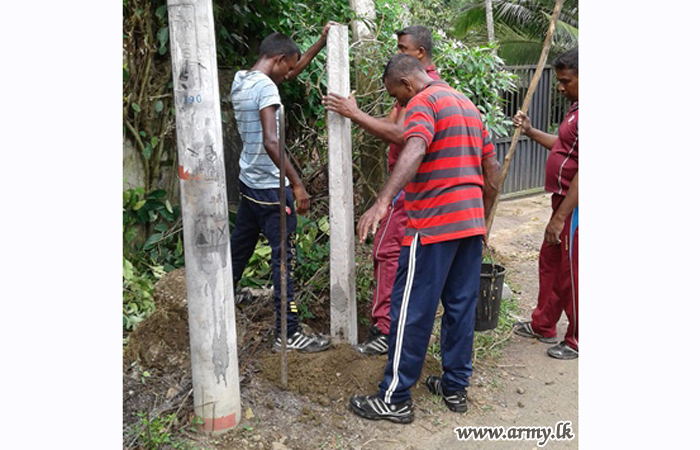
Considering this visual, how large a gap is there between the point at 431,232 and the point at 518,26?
1263 cm

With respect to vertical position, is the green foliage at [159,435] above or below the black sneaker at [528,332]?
above

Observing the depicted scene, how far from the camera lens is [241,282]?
17.0ft

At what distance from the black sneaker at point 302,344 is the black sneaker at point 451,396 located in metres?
0.72

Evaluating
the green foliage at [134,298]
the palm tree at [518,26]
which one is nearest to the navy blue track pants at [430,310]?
the green foliage at [134,298]

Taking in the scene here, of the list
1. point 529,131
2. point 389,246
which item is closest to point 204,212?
point 389,246

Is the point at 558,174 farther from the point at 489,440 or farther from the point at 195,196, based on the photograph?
the point at 195,196

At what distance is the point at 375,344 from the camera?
428cm

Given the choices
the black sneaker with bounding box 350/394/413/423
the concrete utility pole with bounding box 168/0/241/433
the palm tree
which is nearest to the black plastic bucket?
the black sneaker with bounding box 350/394/413/423

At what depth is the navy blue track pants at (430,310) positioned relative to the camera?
349cm

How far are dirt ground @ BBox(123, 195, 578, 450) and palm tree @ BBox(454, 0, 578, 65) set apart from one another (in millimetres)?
11040

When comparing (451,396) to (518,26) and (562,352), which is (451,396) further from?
(518,26)

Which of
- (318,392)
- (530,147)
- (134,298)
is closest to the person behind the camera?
(318,392)

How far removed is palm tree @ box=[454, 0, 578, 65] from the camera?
1427 cm

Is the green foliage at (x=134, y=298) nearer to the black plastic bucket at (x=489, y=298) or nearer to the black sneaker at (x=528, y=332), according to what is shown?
the black plastic bucket at (x=489, y=298)
